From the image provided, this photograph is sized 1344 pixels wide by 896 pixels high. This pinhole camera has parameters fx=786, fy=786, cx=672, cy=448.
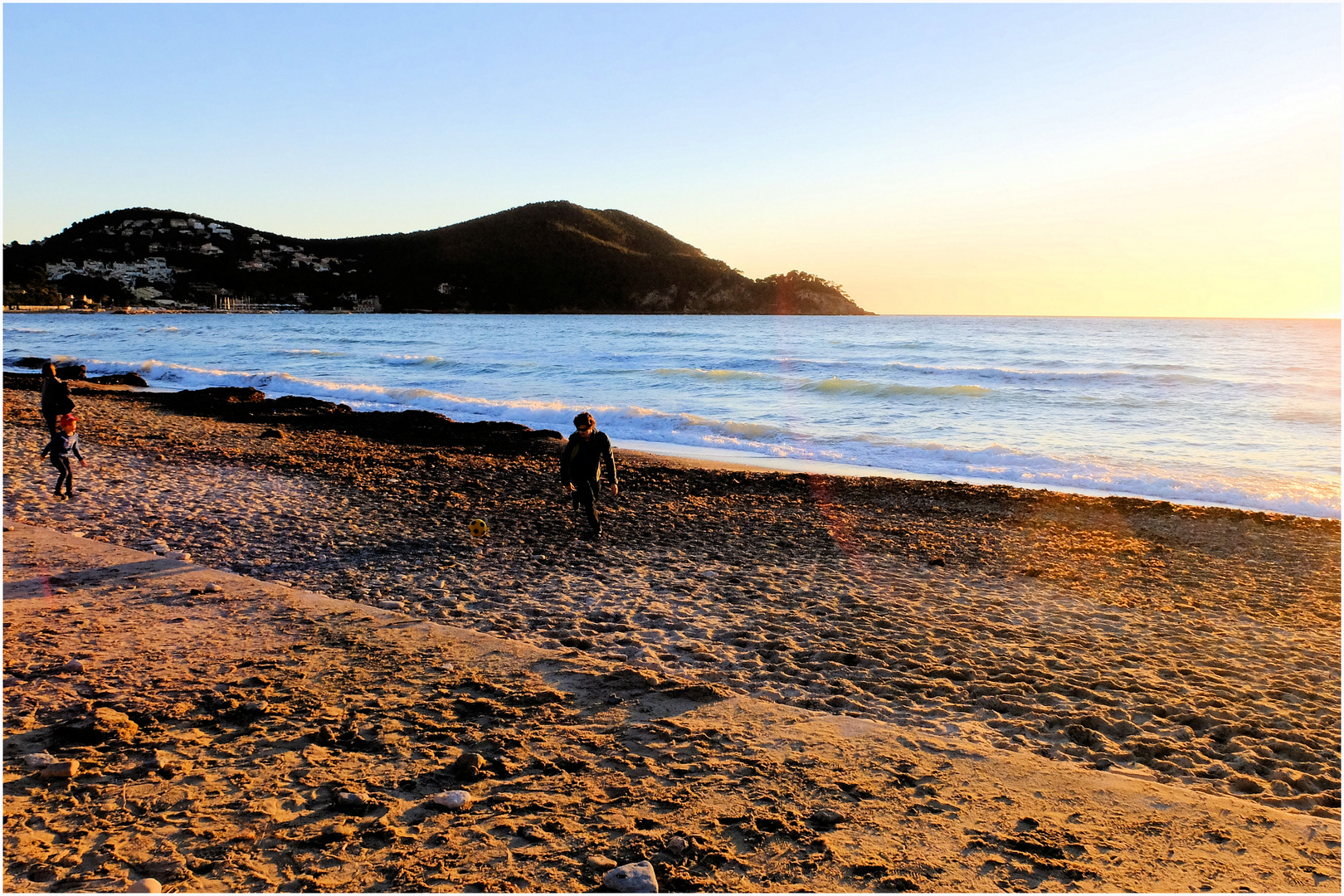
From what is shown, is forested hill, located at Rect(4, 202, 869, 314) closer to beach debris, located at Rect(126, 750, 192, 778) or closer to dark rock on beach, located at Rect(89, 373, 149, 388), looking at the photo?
dark rock on beach, located at Rect(89, 373, 149, 388)

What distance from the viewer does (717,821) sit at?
3615 millimetres

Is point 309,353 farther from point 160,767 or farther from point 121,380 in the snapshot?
point 160,767

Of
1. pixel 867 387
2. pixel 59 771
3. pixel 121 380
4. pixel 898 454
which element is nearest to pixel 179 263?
pixel 121 380

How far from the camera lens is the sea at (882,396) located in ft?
52.7

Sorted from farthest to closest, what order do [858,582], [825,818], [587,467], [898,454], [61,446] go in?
[898,454]
[61,446]
[587,467]
[858,582]
[825,818]

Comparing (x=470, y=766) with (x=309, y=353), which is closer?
(x=470, y=766)

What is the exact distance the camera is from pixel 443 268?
6127 inches

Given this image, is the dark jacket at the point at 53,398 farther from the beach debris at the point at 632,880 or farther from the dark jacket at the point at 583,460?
the beach debris at the point at 632,880

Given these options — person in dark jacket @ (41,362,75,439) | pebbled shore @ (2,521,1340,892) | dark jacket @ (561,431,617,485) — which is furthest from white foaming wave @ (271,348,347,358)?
pebbled shore @ (2,521,1340,892)

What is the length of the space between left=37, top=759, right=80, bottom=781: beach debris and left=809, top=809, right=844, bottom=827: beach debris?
3.46m

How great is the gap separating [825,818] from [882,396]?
85.9ft

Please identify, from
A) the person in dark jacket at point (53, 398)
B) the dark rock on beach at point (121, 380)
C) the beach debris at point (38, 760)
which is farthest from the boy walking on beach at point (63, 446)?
the dark rock on beach at point (121, 380)

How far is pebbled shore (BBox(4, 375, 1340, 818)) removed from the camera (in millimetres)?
5020

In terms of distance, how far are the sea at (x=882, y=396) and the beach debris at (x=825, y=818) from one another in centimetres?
1170
